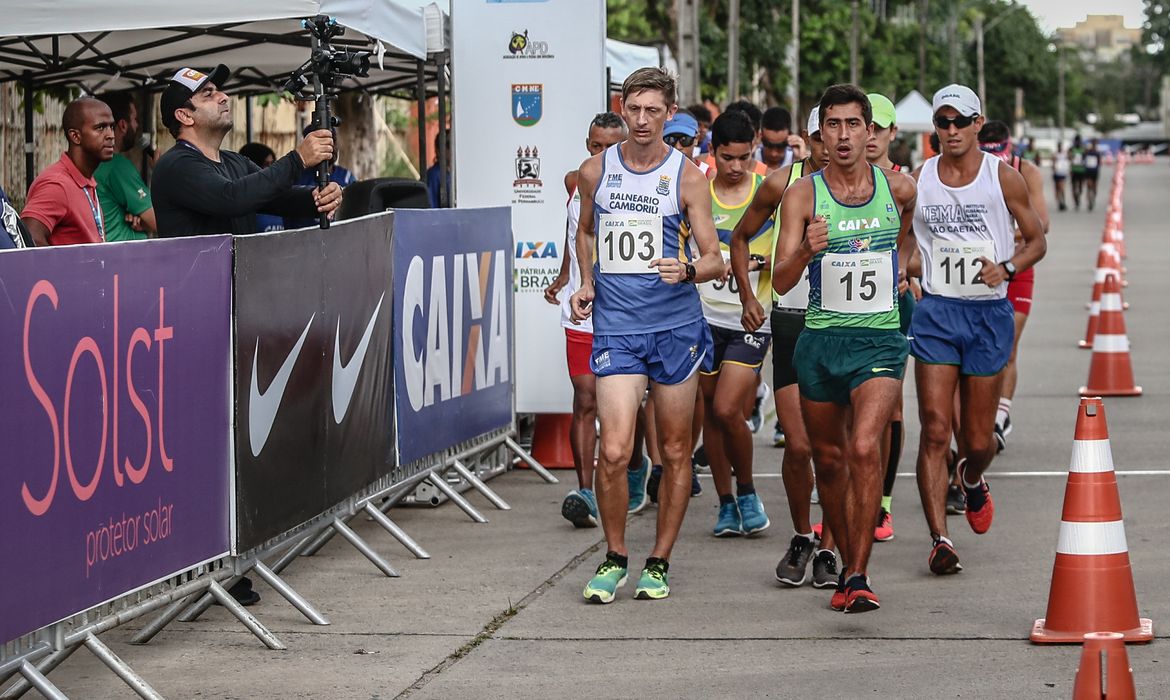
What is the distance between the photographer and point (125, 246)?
6020 mm

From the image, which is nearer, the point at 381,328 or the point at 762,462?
the point at 381,328

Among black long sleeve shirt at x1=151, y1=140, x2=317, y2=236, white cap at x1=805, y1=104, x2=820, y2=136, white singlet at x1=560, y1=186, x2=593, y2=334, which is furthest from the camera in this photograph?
white singlet at x1=560, y1=186, x2=593, y2=334

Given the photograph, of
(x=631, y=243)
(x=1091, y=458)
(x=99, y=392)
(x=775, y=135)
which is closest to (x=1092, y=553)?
(x=1091, y=458)

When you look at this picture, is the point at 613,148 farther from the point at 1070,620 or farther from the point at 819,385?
the point at 1070,620

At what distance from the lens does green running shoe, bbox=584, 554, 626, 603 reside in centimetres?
744

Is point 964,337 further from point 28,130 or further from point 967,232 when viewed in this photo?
point 28,130

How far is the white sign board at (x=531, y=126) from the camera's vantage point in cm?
1124

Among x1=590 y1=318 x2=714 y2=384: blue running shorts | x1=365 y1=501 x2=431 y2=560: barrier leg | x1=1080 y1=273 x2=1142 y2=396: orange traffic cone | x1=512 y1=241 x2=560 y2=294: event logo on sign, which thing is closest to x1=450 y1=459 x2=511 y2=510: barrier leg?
x1=365 y1=501 x2=431 y2=560: barrier leg

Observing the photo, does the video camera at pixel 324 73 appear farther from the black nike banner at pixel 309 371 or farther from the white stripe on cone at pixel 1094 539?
the white stripe on cone at pixel 1094 539

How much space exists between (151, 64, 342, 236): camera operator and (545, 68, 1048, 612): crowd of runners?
1.18m

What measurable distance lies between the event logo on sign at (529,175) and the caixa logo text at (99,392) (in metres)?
5.23

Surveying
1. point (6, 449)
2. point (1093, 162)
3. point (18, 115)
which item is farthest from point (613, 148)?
point (1093, 162)

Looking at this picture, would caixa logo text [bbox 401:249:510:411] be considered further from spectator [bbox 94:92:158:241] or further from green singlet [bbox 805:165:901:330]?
green singlet [bbox 805:165:901:330]

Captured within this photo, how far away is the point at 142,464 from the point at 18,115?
10984 mm
